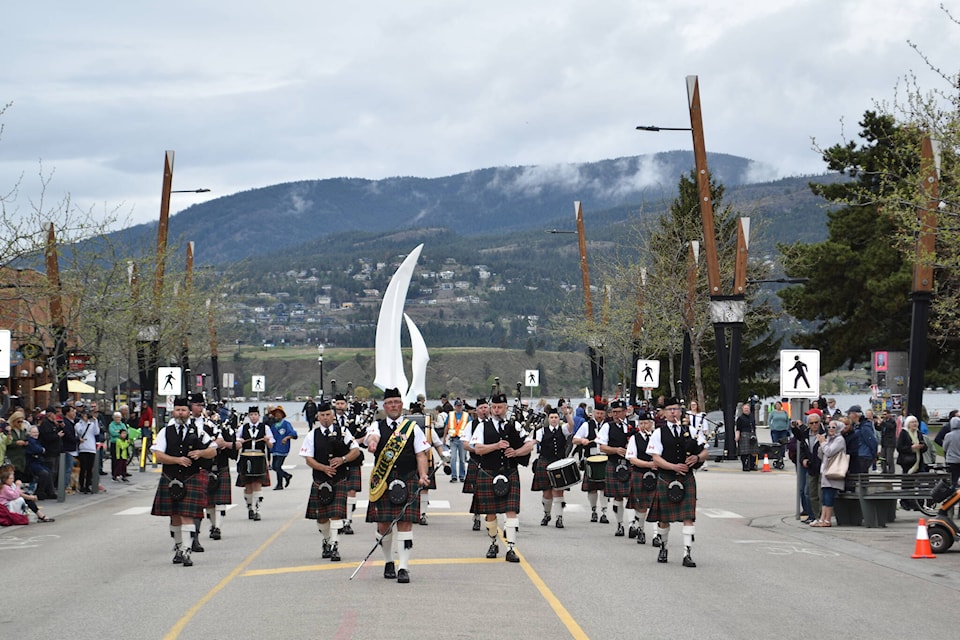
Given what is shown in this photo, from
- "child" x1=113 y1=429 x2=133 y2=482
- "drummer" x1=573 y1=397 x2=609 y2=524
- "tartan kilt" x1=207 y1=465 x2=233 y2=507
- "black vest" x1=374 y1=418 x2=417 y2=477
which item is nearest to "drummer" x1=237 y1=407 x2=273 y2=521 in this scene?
"tartan kilt" x1=207 y1=465 x2=233 y2=507

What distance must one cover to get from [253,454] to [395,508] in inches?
402

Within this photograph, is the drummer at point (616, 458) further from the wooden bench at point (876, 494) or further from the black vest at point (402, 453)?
the black vest at point (402, 453)

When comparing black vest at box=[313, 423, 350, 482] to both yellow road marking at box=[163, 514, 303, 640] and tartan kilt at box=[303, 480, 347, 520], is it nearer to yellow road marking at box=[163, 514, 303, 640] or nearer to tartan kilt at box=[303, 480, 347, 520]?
tartan kilt at box=[303, 480, 347, 520]

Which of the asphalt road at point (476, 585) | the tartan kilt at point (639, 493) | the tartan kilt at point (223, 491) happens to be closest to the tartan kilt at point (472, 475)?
the asphalt road at point (476, 585)

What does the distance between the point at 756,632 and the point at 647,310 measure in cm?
4817

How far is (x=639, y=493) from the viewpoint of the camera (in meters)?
19.7

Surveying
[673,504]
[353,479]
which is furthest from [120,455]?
[673,504]

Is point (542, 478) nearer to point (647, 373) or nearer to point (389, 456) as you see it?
point (389, 456)

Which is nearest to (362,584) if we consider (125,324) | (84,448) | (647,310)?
(84,448)

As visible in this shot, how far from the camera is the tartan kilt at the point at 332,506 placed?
668 inches

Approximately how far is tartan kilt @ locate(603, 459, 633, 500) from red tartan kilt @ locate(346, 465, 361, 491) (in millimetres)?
4925

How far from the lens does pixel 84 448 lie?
3183 cm

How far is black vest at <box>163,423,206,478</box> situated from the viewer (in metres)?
17.0

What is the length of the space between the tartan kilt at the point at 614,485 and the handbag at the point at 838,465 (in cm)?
379
